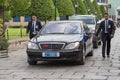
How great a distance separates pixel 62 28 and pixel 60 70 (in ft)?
8.59

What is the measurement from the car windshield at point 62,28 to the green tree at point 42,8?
1830 cm

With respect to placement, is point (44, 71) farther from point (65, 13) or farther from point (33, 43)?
point (65, 13)

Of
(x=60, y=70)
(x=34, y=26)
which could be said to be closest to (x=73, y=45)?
(x=60, y=70)

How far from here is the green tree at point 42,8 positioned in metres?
33.3

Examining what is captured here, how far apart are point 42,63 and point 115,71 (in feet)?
9.89

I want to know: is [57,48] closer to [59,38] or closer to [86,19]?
[59,38]

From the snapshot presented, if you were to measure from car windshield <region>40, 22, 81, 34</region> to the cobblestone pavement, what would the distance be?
42.7 inches

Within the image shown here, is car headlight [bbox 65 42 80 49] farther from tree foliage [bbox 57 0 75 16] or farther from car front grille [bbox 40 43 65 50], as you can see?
tree foliage [bbox 57 0 75 16]

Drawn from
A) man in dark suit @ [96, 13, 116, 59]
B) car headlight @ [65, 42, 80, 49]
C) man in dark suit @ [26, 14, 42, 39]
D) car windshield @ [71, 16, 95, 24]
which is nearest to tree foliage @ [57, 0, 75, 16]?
car windshield @ [71, 16, 95, 24]

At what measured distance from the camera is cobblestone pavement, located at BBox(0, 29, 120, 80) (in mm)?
10969

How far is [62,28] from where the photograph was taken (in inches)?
575

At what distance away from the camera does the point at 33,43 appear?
13.2 metres

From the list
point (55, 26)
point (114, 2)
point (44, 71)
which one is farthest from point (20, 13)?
point (114, 2)

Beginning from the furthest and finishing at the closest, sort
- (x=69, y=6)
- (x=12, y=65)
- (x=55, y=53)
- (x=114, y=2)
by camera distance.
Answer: (x=114, y=2) → (x=69, y=6) → (x=12, y=65) → (x=55, y=53)
